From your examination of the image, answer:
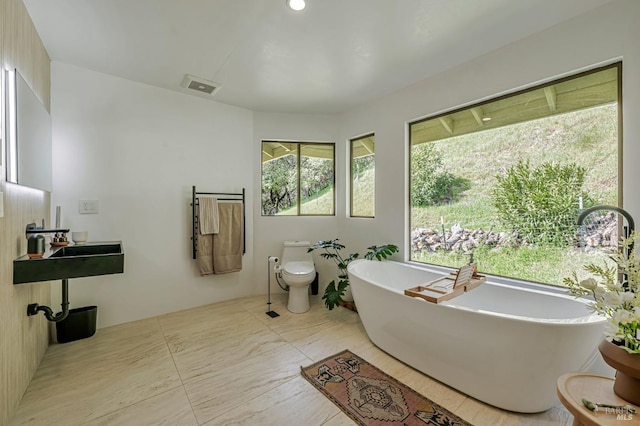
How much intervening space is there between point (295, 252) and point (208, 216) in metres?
1.13

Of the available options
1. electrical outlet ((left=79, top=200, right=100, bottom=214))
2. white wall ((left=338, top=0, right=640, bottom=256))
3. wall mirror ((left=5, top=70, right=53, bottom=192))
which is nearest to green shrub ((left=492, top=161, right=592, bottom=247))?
white wall ((left=338, top=0, right=640, bottom=256))

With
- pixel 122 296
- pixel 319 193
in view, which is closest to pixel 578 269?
pixel 319 193

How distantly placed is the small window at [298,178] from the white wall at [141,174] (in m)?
0.40

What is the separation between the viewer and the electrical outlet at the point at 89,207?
8.26ft

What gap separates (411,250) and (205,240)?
7.60ft

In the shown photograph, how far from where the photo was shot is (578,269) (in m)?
1.92

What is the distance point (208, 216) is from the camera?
10.1 ft

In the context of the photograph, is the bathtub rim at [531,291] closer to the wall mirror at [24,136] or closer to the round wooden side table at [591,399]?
the round wooden side table at [591,399]

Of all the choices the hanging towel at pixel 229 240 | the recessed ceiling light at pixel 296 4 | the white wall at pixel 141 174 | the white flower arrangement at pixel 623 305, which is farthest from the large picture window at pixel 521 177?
the white wall at pixel 141 174

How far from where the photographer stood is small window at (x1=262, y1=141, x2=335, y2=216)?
3.69 meters

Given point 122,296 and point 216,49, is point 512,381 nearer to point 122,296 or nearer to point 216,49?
point 216,49

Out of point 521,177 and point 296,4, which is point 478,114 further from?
point 296,4

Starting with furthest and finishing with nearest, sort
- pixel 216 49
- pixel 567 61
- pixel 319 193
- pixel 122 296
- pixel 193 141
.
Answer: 1. pixel 319 193
2. pixel 193 141
3. pixel 122 296
4. pixel 216 49
5. pixel 567 61

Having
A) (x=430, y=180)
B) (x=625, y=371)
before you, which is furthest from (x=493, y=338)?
(x=430, y=180)
